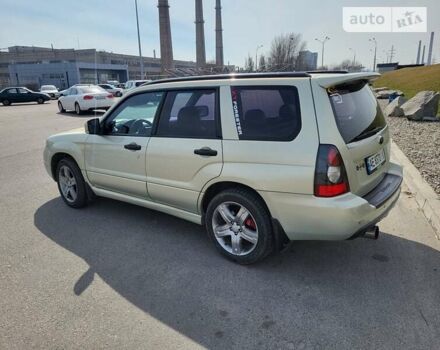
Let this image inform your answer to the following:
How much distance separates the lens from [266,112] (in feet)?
9.78

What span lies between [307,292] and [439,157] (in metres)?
4.92

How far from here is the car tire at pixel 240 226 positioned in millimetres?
3043

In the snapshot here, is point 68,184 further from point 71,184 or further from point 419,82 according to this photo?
point 419,82

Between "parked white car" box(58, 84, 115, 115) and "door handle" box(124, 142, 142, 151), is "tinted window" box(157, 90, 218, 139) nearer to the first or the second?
"door handle" box(124, 142, 142, 151)

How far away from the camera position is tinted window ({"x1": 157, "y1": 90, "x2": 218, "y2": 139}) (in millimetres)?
3285

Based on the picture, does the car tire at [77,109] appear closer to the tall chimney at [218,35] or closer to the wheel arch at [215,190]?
the wheel arch at [215,190]

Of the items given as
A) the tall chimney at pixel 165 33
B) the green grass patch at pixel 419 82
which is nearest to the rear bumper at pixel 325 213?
the green grass patch at pixel 419 82

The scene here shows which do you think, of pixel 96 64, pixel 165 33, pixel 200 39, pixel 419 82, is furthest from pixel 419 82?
pixel 96 64

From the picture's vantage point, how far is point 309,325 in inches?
97.3

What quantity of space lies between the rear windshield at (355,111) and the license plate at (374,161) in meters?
0.20

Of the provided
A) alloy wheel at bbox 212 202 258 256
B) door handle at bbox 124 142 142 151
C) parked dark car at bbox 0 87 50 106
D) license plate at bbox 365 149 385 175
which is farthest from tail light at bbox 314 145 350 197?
parked dark car at bbox 0 87 50 106

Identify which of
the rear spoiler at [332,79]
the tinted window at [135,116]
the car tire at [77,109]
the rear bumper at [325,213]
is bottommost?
the rear bumper at [325,213]

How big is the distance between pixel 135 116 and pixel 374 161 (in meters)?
2.70

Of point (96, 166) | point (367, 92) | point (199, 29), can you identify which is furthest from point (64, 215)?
point (199, 29)
